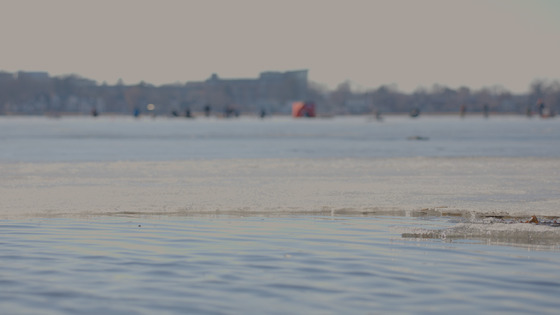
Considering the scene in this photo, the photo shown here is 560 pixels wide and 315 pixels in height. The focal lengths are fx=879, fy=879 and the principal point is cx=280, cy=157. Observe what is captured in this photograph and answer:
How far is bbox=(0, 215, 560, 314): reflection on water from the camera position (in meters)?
7.22

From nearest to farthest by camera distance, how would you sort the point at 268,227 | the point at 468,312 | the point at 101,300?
the point at 468,312 → the point at 101,300 → the point at 268,227

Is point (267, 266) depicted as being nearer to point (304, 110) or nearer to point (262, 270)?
point (262, 270)

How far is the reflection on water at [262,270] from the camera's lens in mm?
7223

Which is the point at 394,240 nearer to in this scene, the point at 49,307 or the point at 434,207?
the point at 434,207

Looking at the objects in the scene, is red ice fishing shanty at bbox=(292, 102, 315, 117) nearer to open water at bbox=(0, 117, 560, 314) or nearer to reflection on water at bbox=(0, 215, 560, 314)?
open water at bbox=(0, 117, 560, 314)

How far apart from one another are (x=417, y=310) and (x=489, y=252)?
303 centimetres

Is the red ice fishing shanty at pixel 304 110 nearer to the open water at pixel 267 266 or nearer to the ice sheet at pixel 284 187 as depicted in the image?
the ice sheet at pixel 284 187

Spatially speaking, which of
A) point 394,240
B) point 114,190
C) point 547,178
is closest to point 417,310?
point 394,240

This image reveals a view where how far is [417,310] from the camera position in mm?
6949

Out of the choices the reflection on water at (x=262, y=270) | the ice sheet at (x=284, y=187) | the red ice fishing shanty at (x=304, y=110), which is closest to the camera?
the reflection on water at (x=262, y=270)

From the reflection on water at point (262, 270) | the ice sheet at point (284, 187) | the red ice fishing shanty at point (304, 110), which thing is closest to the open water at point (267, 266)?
the reflection on water at point (262, 270)

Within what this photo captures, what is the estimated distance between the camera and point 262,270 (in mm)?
8625

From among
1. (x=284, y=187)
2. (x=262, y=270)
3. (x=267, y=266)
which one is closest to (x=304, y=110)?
(x=284, y=187)

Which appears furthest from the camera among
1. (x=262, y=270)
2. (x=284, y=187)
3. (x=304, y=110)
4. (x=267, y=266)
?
(x=304, y=110)
